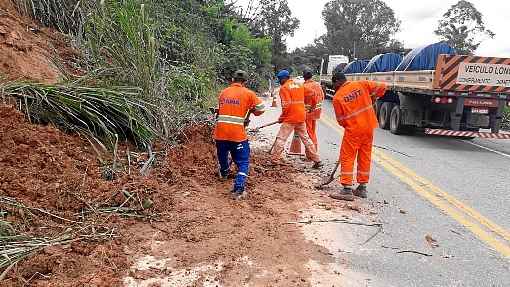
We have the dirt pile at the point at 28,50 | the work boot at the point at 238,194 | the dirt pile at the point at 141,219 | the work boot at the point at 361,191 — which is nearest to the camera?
the dirt pile at the point at 141,219

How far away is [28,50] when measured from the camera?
6.75 m

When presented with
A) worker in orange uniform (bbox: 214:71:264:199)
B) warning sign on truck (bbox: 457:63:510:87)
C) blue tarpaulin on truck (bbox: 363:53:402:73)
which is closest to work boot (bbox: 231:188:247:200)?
worker in orange uniform (bbox: 214:71:264:199)

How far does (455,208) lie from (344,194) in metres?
1.22

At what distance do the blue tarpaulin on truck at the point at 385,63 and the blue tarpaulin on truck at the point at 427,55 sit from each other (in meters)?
1.95

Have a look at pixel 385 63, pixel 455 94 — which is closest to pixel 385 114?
pixel 385 63

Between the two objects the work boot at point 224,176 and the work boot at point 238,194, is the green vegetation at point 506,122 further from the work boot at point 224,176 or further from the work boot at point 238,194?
the work boot at point 238,194

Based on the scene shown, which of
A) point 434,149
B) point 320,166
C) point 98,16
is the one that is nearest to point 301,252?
point 320,166

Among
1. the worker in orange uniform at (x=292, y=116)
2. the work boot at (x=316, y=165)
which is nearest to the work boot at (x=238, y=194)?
the worker in orange uniform at (x=292, y=116)

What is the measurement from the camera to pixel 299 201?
5254 millimetres

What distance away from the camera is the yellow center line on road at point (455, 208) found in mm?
4383

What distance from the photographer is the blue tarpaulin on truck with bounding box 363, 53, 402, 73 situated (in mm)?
13941

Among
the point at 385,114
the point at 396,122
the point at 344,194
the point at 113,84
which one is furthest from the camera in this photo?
→ the point at 385,114

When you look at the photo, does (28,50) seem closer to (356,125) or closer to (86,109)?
→ (86,109)

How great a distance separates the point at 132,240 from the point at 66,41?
529 centimetres
